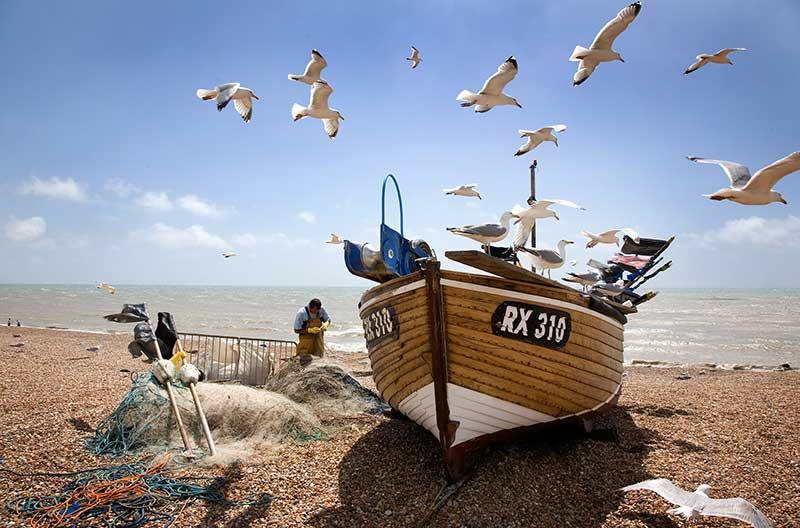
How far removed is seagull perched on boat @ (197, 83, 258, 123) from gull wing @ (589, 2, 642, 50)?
5.65 meters

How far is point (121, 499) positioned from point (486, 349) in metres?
3.55

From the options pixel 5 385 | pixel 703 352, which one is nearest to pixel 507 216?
pixel 5 385

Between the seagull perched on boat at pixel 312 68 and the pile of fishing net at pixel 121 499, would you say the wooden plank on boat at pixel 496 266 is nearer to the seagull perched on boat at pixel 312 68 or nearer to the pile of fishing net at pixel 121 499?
the pile of fishing net at pixel 121 499

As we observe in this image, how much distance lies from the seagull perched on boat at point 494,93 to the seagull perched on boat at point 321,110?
233 cm

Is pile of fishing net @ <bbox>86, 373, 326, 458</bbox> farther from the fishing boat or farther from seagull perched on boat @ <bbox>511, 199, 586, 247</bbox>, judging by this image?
seagull perched on boat @ <bbox>511, 199, 586, 247</bbox>

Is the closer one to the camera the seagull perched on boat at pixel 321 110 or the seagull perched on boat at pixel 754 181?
the seagull perched on boat at pixel 754 181

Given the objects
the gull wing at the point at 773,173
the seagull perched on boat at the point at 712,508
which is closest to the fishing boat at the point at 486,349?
the seagull perched on boat at the point at 712,508

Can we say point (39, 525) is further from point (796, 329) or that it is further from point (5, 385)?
point (796, 329)

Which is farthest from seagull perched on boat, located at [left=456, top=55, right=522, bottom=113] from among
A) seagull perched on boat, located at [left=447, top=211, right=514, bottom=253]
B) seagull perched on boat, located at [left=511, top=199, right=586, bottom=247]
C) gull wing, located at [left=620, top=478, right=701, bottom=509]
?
gull wing, located at [left=620, top=478, right=701, bottom=509]

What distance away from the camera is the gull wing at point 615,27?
6.32 metres

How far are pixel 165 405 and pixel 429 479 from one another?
3.45 m

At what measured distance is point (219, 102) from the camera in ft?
24.0

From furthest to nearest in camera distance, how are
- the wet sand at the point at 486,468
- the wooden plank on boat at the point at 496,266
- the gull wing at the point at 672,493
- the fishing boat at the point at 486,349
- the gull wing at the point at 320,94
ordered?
the gull wing at the point at 320,94
the fishing boat at the point at 486,349
the wooden plank on boat at the point at 496,266
the wet sand at the point at 486,468
the gull wing at the point at 672,493

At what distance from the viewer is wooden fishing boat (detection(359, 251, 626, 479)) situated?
4715mm
